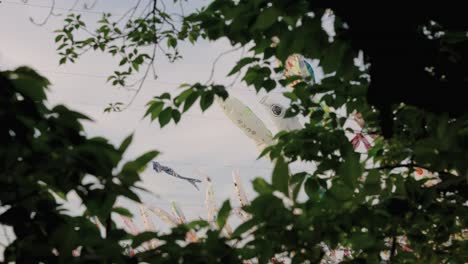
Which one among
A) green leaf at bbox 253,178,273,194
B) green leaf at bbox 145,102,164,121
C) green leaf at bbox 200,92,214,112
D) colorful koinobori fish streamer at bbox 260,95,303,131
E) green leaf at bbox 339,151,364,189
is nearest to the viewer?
green leaf at bbox 253,178,273,194

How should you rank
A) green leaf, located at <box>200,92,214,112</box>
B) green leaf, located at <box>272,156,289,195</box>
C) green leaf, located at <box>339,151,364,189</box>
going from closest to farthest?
green leaf, located at <box>272,156,289,195</box> < green leaf, located at <box>339,151,364,189</box> < green leaf, located at <box>200,92,214,112</box>

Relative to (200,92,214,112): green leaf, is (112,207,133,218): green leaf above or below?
below

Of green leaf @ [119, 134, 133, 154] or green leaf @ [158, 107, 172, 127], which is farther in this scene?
green leaf @ [158, 107, 172, 127]

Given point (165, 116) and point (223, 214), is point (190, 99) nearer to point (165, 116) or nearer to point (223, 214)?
point (165, 116)

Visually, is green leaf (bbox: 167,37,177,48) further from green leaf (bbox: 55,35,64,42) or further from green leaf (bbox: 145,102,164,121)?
green leaf (bbox: 145,102,164,121)

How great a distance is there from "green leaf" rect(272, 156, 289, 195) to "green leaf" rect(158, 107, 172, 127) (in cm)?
170

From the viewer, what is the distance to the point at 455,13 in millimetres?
2377

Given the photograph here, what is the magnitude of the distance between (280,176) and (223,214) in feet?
1.02

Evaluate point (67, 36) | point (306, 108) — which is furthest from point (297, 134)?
point (67, 36)

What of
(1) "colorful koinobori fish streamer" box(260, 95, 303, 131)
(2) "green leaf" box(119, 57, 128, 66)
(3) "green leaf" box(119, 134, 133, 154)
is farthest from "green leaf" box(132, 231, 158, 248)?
(1) "colorful koinobori fish streamer" box(260, 95, 303, 131)

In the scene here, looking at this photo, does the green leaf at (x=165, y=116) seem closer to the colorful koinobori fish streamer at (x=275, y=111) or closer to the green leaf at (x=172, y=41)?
the green leaf at (x=172, y=41)

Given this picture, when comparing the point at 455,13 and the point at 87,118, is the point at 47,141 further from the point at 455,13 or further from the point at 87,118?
the point at 455,13

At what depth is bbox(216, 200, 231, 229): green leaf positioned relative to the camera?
1916 mm

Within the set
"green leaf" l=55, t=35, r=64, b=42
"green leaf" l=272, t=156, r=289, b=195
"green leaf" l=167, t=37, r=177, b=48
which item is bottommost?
"green leaf" l=272, t=156, r=289, b=195
